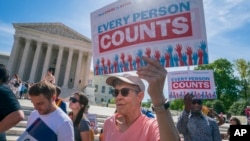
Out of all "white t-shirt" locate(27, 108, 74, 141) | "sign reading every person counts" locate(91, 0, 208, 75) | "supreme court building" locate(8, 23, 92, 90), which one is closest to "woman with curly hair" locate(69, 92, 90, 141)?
"white t-shirt" locate(27, 108, 74, 141)

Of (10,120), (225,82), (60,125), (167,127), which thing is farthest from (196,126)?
(225,82)

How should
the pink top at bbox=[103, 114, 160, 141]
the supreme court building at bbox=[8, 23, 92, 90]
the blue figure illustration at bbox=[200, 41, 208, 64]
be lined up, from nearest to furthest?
the pink top at bbox=[103, 114, 160, 141] → the blue figure illustration at bbox=[200, 41, 208, 64] → the supreme court building at bbox=[8, 23, 92, 90]

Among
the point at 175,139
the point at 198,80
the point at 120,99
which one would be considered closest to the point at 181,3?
the point at 120,99

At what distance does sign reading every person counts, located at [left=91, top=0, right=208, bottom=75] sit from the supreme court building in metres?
47.2

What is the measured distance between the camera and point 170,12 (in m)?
2.33

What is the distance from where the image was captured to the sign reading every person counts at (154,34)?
7.34ft

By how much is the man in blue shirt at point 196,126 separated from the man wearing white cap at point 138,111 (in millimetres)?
1782

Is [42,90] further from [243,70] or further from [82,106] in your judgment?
[243,70]

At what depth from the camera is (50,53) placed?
50344mm

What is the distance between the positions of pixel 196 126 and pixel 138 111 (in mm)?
2106

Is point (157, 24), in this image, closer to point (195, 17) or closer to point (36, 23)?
point (195, 17)

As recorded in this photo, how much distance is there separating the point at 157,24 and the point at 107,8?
742 mm

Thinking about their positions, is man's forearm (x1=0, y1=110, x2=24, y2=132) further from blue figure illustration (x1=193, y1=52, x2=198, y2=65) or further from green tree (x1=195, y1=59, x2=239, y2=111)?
green tree (x1=195, y1=59, x2=239, y2=111)

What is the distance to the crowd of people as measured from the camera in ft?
4.69
